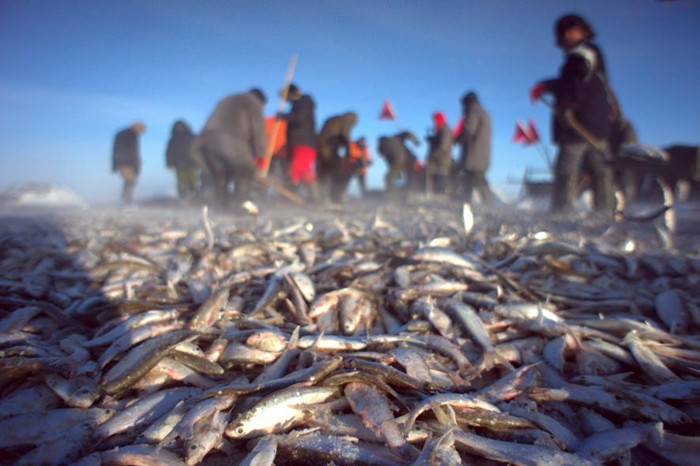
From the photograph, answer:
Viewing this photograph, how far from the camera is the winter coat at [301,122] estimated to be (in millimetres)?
8273

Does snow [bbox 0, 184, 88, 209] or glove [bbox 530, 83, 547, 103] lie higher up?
glove [bbox 530, 83, 547, 103]

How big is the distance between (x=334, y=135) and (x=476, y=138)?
351 centimetres

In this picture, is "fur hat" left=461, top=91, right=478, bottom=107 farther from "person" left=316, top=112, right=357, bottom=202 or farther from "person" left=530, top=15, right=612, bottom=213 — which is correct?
"person" left=530, top=15, right=612, bottom=213

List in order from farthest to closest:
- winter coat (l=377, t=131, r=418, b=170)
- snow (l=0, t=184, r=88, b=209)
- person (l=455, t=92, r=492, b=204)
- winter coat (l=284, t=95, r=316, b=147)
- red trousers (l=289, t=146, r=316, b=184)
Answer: snow (l=0, t=184, r=88, b=209), winter coat (l=377, t=131, r=418, b=170), person (l=455, t=92, r=492, b=204), red trousers (l=289, t=146, r=316, b=184), winter coat (l=284, t=95, r=316, b=147)

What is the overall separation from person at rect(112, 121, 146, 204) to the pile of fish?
32.4 ft

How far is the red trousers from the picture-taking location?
846 cm

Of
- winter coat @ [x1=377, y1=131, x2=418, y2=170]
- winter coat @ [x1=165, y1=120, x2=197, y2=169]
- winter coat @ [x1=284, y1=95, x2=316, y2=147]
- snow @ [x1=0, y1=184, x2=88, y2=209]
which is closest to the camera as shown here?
winter coat @ [x1=284, y1=95, x2=316, y2=147]

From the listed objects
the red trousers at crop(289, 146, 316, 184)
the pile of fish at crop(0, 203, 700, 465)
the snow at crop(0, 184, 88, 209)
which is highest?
the red trousers at crop(289, 146, 316, 184)

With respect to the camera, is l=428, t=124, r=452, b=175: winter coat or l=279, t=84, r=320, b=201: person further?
l=428, t=124, r=452, b=175: winter coat

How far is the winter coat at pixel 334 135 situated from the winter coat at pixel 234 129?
92.2 inches

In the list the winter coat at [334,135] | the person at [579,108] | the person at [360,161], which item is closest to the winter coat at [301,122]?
the winter coat at [334,135]

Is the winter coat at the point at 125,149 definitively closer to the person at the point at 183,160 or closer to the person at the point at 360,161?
the person at the point at 183,160

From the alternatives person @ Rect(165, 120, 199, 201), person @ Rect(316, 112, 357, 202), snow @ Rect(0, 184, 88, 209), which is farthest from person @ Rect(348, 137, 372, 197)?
snow @ Rect(0, 184, 88, 209)

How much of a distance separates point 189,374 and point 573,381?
1636mm
